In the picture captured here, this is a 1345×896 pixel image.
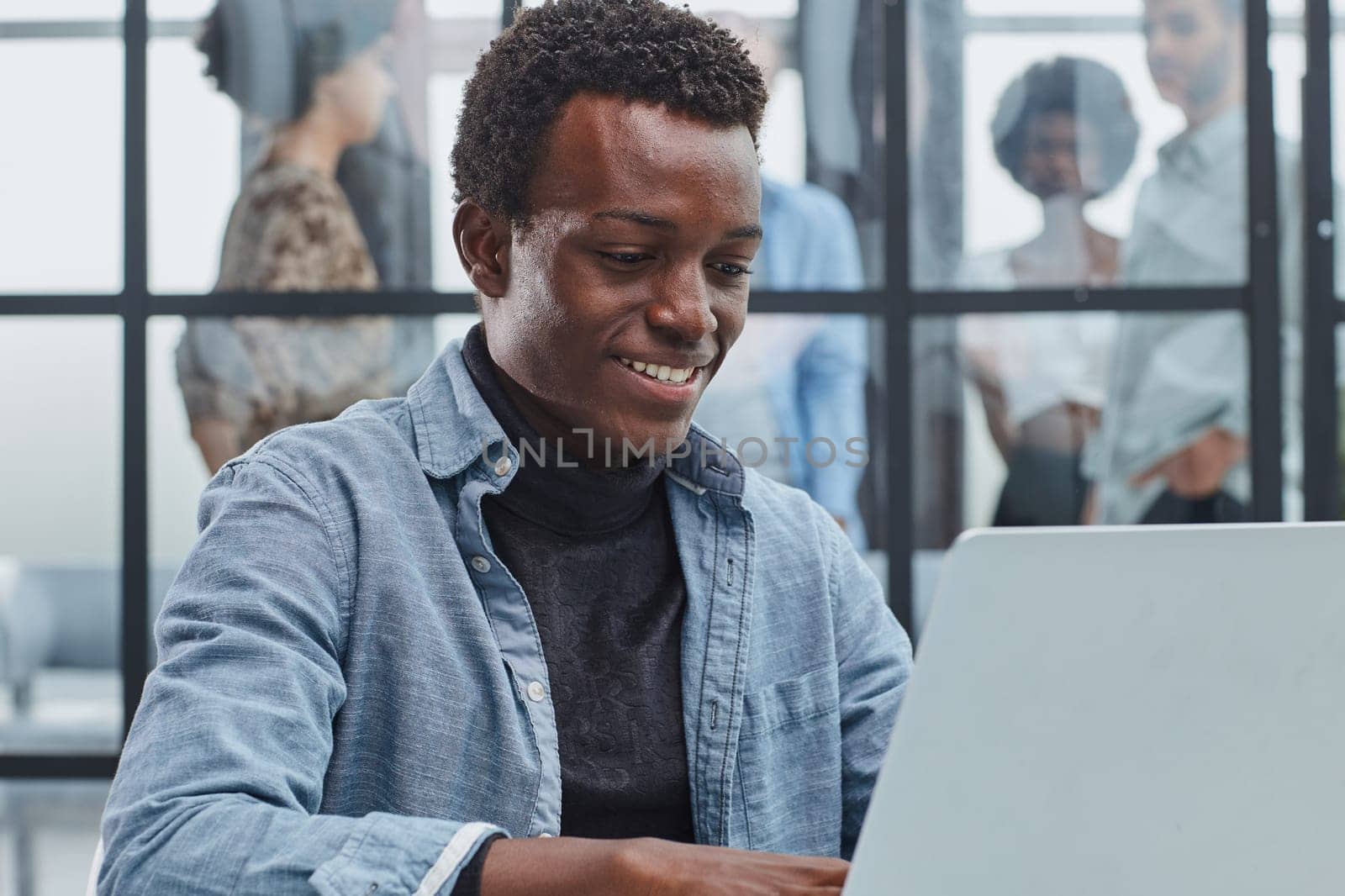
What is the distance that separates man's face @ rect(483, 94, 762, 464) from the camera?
1.02 meters

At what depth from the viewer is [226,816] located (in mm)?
757

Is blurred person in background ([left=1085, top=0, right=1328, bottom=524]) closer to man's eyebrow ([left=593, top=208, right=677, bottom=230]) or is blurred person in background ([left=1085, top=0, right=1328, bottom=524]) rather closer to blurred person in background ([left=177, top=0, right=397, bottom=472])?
blurred person in background ([left=177, top=0, right=397, bottom=472])

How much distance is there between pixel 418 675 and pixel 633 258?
362 mm

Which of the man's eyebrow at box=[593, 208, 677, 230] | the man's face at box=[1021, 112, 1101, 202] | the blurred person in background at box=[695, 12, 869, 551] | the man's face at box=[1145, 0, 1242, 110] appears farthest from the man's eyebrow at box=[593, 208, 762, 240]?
the man's face at box=[1145, 0, 1242, 110]

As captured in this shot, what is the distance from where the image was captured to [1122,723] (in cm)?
52

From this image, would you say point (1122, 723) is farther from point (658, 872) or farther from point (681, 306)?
point (681, 306)

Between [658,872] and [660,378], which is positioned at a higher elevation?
[660,378]

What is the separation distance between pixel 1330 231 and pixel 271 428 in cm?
257

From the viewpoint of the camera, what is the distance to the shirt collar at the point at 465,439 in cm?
109

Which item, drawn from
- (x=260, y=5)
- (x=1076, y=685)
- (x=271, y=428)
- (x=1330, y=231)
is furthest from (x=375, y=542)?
(x=1330, y=231)

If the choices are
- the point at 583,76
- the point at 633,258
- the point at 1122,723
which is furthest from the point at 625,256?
the point at 1122,723

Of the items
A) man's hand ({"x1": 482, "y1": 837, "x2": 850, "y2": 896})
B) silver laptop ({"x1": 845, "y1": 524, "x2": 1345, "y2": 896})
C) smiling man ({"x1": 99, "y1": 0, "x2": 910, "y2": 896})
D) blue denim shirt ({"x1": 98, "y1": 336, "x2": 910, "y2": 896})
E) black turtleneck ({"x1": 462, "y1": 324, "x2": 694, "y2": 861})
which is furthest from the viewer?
black turtleneck ({"x1": 462, "y1": 324, "x2": 694, "y2": 861})

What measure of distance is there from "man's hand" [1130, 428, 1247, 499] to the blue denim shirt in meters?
2.13

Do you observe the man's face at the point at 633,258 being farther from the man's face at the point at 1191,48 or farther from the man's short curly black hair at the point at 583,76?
the man's face at the point at 1191,48
